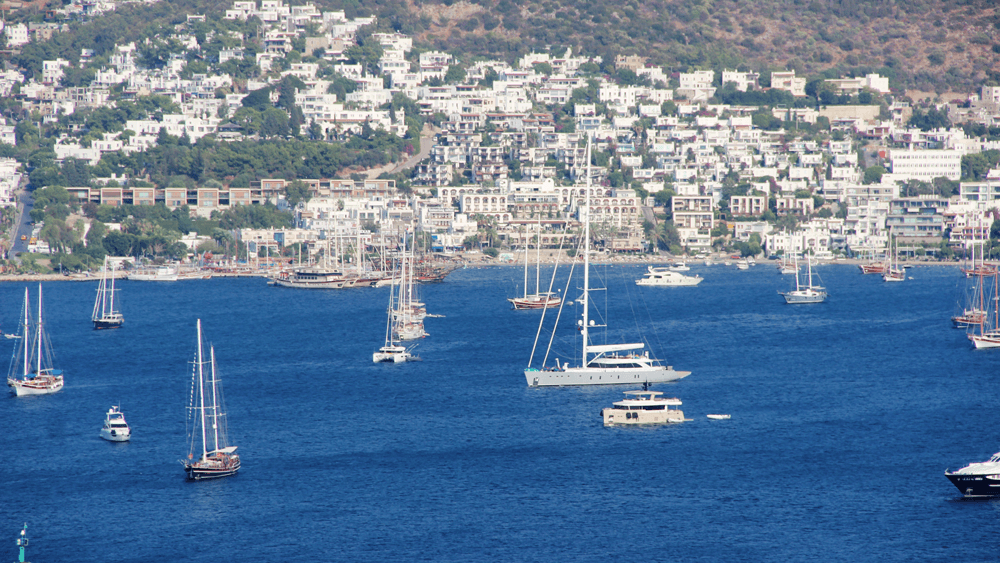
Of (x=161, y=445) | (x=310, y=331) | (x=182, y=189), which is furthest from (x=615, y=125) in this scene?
(x=161, y=445)

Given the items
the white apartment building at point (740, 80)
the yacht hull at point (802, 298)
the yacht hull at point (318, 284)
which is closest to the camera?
the yacht hull at point (802, 298)

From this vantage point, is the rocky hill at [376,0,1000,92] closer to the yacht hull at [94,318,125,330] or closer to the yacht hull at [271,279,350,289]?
the yacht hull at [271,279,350,289]

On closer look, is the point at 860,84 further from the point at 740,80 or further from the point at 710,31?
the point at 710,31

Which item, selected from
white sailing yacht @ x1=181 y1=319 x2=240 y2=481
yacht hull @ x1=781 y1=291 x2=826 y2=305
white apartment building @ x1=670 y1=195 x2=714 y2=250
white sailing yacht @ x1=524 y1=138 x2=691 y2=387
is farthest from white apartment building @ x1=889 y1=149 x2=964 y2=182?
white sailing yacht @ x1=181 y1=319 x2=240 y2=481

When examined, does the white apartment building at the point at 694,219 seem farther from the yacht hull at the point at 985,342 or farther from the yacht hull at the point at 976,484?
the yacht hull at the point at 976,484

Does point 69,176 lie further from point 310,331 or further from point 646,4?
point 646,4

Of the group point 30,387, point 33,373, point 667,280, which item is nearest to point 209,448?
point 30,387

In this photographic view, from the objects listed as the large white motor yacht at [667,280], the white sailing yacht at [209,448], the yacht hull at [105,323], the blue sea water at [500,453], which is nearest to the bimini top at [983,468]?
the blue sea water at [500,453]
